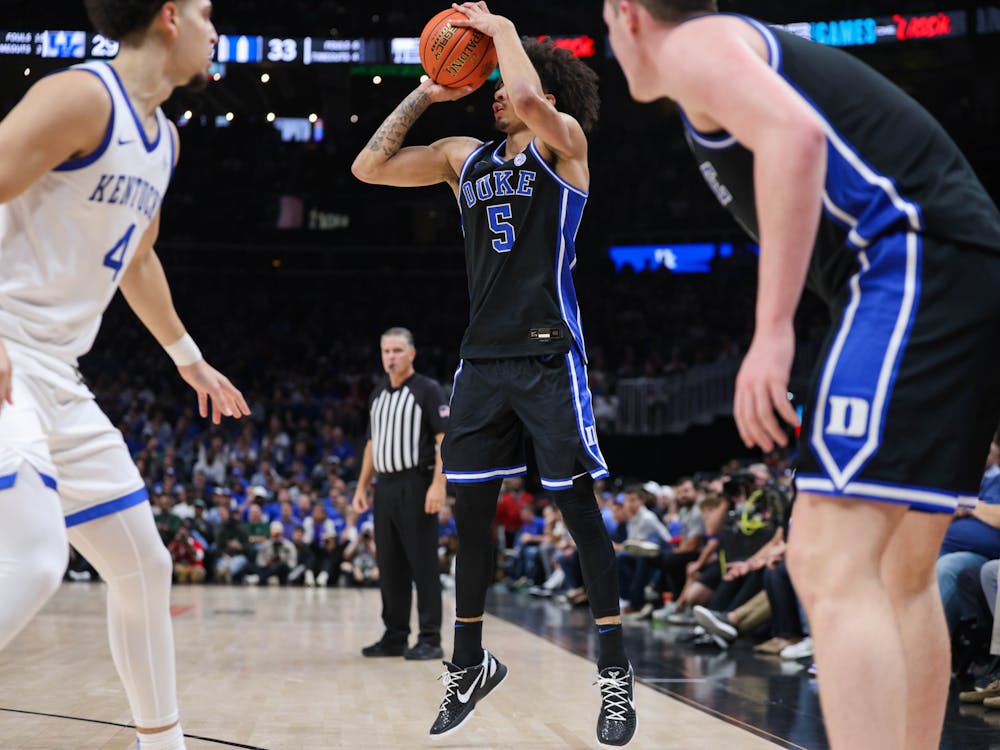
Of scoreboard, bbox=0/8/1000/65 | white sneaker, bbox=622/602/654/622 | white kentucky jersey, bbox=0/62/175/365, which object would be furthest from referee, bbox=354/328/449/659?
scoreboard, bbox=0/8/1000/65

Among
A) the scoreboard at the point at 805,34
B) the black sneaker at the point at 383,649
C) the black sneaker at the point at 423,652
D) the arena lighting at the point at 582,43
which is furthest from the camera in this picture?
the arena lighting at the point at 582,43

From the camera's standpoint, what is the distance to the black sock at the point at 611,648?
3.77m

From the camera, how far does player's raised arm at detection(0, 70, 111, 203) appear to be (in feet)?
7.54

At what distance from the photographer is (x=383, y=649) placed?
267 inches

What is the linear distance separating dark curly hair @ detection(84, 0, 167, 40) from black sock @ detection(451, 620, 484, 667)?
7.43 feet

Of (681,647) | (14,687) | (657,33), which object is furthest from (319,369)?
(657,33)

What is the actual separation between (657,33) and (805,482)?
1.00 m

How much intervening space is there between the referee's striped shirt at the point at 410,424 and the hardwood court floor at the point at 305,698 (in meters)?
1.24

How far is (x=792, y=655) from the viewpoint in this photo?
6840mm

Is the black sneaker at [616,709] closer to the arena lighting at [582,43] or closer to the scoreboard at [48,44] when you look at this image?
the scoreboard at [48,44]

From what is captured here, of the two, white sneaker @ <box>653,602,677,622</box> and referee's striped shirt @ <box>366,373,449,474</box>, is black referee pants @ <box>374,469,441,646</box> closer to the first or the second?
referee's striped shirt @ <box>366,373,449,474</box>

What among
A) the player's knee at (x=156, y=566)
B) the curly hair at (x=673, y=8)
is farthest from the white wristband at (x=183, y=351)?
the curly hair at (x=673, y=8)

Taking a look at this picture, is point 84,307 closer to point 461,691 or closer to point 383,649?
point 461,691

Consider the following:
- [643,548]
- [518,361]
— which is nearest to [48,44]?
[643,548]
